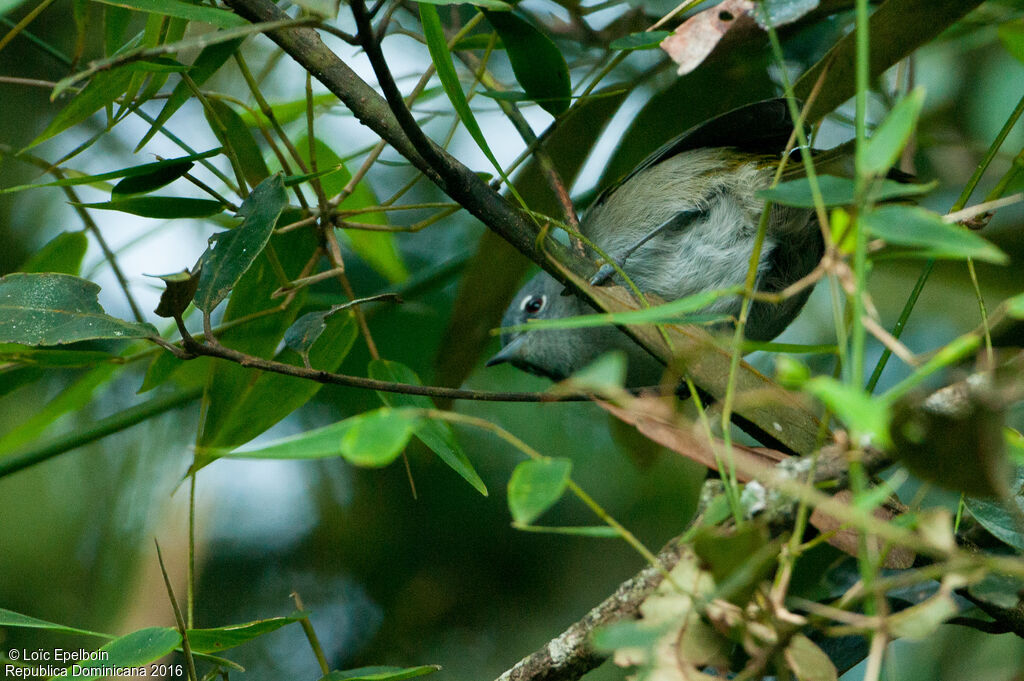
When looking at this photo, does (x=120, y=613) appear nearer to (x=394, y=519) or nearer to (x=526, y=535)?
(x=394, y=519)

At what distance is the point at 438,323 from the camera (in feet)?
7.88

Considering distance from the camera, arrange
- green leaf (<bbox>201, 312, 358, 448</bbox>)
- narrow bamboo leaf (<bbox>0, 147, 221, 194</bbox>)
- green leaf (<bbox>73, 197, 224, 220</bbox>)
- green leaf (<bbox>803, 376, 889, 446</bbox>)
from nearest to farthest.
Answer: green leaf (<bbox>803, 376, 889, 446</bbox>)
narrow bamboo leaf (<bbox>0, 147, 221, 194</bbox>)
green leaf (<bbox>73, 197, 224, 220</bbox>)
green leaf (<bbox>201, 312, 358, 448</bbox>)

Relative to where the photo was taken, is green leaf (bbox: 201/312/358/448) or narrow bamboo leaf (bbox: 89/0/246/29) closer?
narrow bamboo leaf (bbox: 89/0/246/29)

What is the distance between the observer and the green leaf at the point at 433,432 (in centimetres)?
113

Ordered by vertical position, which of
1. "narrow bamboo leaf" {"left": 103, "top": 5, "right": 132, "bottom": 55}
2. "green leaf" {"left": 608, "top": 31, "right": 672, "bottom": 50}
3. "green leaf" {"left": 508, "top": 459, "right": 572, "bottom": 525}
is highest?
"narrow bamboo leaf" {"left": 103, "top": 5, "right": 132, "bottom": 55}

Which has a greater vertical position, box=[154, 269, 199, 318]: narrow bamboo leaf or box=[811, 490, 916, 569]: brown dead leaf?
box=[154, 269, 199, 318]: narrow bamboo leaf

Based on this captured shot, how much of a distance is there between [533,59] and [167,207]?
0.60 meters

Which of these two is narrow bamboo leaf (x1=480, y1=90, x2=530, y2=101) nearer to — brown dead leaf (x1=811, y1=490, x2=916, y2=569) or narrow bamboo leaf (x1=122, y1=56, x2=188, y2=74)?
narrow bamboo leaf (x1=122, y1=56, x2=188, y2=74)

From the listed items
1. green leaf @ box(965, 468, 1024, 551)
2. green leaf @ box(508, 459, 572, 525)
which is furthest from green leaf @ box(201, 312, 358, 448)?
green leaf @ box(965, 468, 1024, 551)

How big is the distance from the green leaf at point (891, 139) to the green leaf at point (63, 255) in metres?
1.45

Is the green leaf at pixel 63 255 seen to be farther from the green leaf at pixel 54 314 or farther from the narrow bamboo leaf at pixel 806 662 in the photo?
the narrow bamboo leaf at pixel 806 662

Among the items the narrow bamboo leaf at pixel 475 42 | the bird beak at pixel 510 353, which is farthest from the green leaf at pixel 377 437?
the bird beak at pixel 510 353

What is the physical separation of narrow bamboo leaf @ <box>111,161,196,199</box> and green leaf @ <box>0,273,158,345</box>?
0.20 meters

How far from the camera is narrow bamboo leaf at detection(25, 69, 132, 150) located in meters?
1.08
